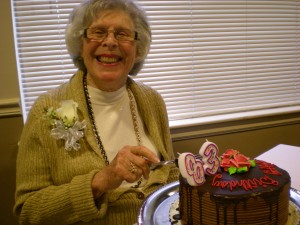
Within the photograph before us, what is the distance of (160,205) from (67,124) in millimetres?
487

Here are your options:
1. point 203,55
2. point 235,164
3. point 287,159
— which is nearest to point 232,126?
point 203,55

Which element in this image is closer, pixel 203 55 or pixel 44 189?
pixel 44 189

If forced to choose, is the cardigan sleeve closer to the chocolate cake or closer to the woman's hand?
the woman's hand

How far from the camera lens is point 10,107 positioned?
5.65ft

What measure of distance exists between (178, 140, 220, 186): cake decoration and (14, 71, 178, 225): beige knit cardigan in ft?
1.26

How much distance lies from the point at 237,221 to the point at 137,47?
3.16 ft

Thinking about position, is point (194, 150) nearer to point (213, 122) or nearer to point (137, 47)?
point (213, 122)

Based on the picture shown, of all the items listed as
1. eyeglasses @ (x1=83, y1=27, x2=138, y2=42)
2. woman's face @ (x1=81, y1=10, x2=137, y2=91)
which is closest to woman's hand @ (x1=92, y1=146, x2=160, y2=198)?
woman's face @ (x1=81, y1=10, x2=137, y2=91)

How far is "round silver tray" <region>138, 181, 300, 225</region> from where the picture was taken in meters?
0.95

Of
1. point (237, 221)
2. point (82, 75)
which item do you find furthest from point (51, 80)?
point (237, 221)

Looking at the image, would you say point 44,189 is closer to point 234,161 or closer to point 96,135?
point 96,135

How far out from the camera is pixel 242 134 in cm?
241

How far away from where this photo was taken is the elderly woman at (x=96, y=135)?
1.14 meters

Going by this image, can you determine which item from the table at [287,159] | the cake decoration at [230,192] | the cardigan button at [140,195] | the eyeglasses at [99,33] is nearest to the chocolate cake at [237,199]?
the cake decoration at [230,192]
